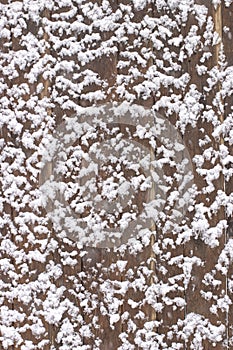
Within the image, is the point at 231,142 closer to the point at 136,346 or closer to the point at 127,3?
the point at 127,3

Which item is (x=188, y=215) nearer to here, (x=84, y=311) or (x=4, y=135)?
(x=84, y=311)

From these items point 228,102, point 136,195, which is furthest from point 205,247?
point 228,102

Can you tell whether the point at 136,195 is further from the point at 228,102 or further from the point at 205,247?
the point at 228,102

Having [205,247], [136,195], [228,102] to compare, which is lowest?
[205,247]

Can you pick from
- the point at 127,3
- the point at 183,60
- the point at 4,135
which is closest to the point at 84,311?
the point at 4,135

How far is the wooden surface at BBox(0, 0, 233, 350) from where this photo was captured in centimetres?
128

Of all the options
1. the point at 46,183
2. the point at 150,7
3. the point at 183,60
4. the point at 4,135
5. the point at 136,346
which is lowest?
the point at 136,346

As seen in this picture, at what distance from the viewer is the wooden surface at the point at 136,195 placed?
128 centimetres

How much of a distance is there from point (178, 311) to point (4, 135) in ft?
2.11

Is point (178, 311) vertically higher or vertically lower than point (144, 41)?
lower

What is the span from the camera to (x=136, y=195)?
1286 millimetres

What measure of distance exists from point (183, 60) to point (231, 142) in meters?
0.25

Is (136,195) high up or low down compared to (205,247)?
up

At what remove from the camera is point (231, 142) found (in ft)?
4.23
